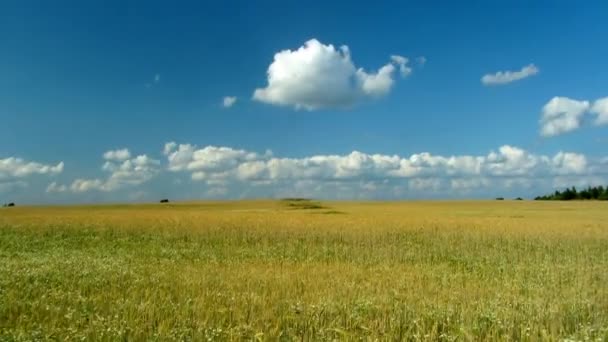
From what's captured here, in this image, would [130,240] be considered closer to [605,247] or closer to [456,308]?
[456,308]

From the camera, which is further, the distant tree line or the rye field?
the distant tree line

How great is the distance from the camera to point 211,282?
11.3 m

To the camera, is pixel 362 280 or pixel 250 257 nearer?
pixel 362 280

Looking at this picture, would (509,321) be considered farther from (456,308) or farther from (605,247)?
(605,247)

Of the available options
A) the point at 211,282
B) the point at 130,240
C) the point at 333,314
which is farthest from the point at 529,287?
the point at 130,240

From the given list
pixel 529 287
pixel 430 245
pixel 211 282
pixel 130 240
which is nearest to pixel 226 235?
pixel 130 240

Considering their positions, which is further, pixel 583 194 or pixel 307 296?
pixel 583 194

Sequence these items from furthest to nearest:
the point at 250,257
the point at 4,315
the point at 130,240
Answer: the point at 130,240 → the point at 250,257 → the point at 4,315

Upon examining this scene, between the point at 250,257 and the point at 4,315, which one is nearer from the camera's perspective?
the point at 4,315

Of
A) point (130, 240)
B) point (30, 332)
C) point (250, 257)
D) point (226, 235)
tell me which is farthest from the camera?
point (226, 235)

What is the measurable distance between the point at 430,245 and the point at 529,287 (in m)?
11.2

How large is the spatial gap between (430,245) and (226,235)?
11.4 m

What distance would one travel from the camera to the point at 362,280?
1204cm

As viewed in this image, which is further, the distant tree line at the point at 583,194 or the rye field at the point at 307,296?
the distant tree line at the point at 583,194
